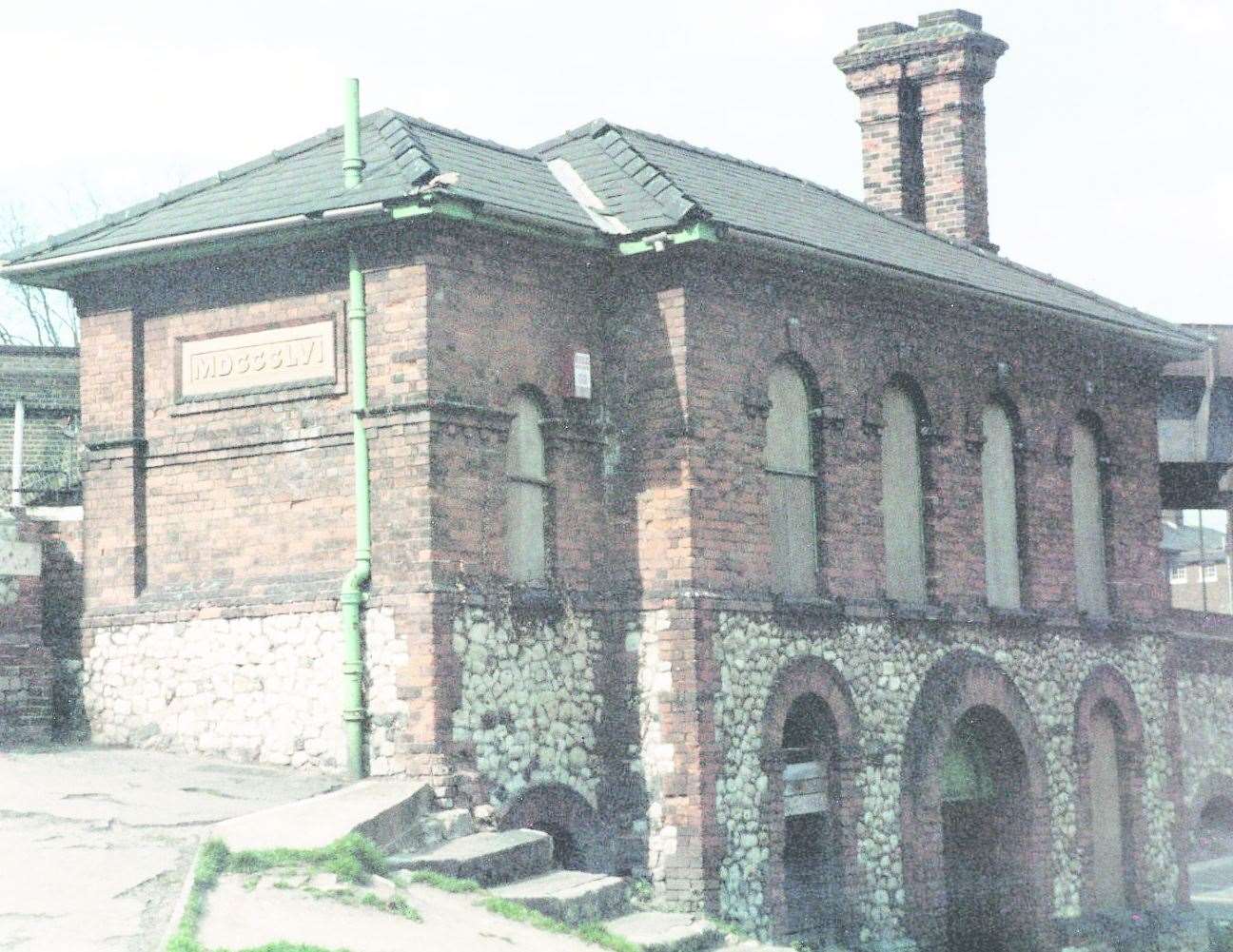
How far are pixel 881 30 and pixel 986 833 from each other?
1018 centimetres

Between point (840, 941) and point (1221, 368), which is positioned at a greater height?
point (1221, 368)

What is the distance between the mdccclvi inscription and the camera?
17.3m

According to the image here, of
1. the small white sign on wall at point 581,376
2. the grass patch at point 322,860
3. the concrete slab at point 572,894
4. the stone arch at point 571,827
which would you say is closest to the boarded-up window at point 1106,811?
the stone arch at point 571,827

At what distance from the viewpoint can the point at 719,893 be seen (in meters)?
17.3

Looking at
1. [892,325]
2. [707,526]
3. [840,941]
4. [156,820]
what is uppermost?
[892,325]

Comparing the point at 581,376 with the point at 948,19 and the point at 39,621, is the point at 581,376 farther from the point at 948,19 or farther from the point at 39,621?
the point at 948,19

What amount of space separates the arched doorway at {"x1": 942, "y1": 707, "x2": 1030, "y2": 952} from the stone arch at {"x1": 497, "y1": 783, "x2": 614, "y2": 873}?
529cm

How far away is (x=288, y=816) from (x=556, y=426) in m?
4.82

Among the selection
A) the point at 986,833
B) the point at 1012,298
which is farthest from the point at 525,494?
the point at 986,833

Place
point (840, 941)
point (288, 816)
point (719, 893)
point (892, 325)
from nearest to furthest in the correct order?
point (288, 816) → point (719, 893) → point (840, 941) → point (892, 325)

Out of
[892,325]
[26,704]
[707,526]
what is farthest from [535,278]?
[26,704]

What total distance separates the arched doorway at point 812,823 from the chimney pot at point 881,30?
1026 cm

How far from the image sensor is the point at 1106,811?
2350 cm

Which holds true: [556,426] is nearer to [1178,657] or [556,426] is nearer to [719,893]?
[719,893]
